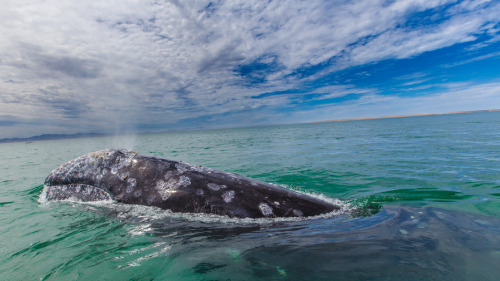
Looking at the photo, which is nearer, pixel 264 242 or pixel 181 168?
pixel 264 242

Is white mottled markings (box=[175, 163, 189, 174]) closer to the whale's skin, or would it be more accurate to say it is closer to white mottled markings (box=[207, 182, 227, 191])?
the whale's skin

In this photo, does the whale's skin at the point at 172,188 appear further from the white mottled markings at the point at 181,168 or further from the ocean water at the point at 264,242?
the ocean water at the point at 264,242

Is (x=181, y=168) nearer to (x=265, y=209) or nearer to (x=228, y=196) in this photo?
(x=228, y=196)

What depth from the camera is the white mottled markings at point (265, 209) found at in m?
4.46

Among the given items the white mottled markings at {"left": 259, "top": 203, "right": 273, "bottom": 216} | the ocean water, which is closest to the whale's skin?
the white mottled markings at {"left": 259, "top": 203, "right": 273, "bottom": 216}

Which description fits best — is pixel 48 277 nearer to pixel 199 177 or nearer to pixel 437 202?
pixel 199 177

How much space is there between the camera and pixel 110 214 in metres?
4.87

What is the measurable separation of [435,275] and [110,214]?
226 inches

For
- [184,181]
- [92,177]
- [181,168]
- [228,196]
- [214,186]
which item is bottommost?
[228,196]

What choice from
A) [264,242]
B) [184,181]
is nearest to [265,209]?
[264,242]

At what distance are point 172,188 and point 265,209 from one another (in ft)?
6.98

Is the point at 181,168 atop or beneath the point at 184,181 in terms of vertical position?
atop

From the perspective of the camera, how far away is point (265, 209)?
14.8 ft

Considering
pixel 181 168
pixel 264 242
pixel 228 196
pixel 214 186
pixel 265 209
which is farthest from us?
pixel 181 168
